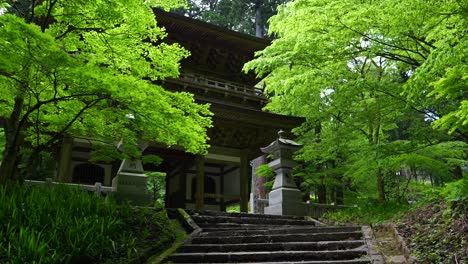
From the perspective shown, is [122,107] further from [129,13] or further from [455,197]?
[455,197]

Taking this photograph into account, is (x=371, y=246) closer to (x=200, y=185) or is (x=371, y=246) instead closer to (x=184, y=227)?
(x=184, y=227)

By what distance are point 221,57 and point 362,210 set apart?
10057 millimetres

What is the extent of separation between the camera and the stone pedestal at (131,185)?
9477 millimetres

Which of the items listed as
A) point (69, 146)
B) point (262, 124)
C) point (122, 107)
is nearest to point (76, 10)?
point (122, 107)

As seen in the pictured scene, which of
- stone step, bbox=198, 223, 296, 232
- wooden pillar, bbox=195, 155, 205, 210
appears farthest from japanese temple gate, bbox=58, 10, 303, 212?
stone step, bbox=198, 223, 296, 232

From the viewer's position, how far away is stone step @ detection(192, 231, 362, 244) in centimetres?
749

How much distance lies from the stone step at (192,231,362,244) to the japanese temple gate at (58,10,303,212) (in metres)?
6.82

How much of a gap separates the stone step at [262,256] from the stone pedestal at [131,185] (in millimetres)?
3352

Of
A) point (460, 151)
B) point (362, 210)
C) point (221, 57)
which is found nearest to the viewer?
point (460, 151)

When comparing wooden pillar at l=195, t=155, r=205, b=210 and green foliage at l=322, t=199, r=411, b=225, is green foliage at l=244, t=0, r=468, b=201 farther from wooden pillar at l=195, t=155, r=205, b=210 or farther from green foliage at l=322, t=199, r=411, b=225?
wooden pillar at l=195, t=155, r=205, b=210

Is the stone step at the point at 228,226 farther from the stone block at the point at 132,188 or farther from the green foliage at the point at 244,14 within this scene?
the green foliage at the point at 244,14

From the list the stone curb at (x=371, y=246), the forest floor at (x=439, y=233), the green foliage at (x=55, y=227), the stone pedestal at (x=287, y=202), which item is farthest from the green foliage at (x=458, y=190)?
the stone pedestal at (x=287, y=202)

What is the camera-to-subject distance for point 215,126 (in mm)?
14742

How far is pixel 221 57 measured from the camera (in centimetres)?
1833
